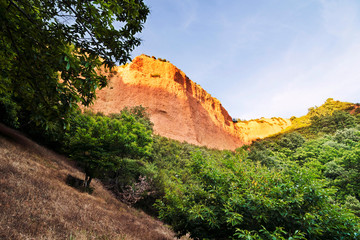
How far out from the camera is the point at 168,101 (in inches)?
2057

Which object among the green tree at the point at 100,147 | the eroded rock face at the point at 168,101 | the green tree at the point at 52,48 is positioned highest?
the eroded rock face at the point at 168,101

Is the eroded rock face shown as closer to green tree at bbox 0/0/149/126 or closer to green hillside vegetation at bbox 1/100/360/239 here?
green hillside vegetation at bbox 1/100/360/239

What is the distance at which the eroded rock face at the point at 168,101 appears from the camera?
47125 mm

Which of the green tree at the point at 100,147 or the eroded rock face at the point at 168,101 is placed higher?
the eroded rock face at the point at 168,101

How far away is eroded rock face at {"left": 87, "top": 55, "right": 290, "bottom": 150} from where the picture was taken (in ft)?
155

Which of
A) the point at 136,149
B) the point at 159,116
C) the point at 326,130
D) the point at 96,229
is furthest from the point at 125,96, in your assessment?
the point at 326,130

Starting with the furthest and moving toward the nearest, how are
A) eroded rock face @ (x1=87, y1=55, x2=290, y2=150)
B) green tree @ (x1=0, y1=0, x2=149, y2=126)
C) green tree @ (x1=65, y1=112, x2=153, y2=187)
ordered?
1. eroded rock face @ (x1=87, y1=55, x2=290, y2=150)
2. green tree @ (x1=65, y1=112, x2=153, y2=187)
3. green tree @ (x1=0, y1=0, x2=149, y2=126)

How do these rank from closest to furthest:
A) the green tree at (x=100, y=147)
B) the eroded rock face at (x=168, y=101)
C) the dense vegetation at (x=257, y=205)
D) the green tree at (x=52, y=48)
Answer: the green tree at (x=52, y=48)
the dense vegetation at (x=257, y=205)
the green tree at (x=100, y=147)
the eroded rock face at (x=168, y=101)

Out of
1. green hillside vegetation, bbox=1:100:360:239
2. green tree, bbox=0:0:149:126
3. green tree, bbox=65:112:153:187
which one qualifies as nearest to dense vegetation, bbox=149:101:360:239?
green hillside vegetation, bbox=1:100:360:239

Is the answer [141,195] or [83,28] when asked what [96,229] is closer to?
[83,28]

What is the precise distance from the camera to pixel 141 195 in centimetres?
1566

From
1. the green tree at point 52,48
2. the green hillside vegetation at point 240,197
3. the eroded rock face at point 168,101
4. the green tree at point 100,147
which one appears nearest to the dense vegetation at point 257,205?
the green hillside vegetation at point 240,197

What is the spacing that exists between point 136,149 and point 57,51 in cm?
1199

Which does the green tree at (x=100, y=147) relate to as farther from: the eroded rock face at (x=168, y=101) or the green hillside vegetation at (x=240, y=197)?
the eroded rock face at (x=168, y=101)
